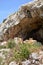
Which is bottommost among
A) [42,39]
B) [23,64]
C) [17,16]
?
[23,64]

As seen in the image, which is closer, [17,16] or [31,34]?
[17,16]

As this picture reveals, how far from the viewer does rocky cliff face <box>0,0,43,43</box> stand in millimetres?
33444

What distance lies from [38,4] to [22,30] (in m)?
5.83

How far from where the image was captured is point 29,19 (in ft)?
114

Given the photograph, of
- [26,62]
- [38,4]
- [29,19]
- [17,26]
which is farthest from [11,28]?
[26,62]

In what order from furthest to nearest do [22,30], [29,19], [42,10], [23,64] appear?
[22,30], [29,19], [42,10], [23,64]

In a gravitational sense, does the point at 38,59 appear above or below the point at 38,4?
below

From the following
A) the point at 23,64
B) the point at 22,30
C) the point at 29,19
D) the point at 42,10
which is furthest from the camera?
the point at 22,30

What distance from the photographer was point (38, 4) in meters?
32.8

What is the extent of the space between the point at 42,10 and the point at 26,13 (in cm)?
276

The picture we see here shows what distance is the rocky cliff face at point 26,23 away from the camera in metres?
33.4

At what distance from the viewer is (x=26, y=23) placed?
36.0 metres

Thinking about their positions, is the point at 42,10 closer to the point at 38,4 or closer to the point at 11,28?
the point at 38,4

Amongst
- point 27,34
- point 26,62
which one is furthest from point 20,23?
point 26,62
